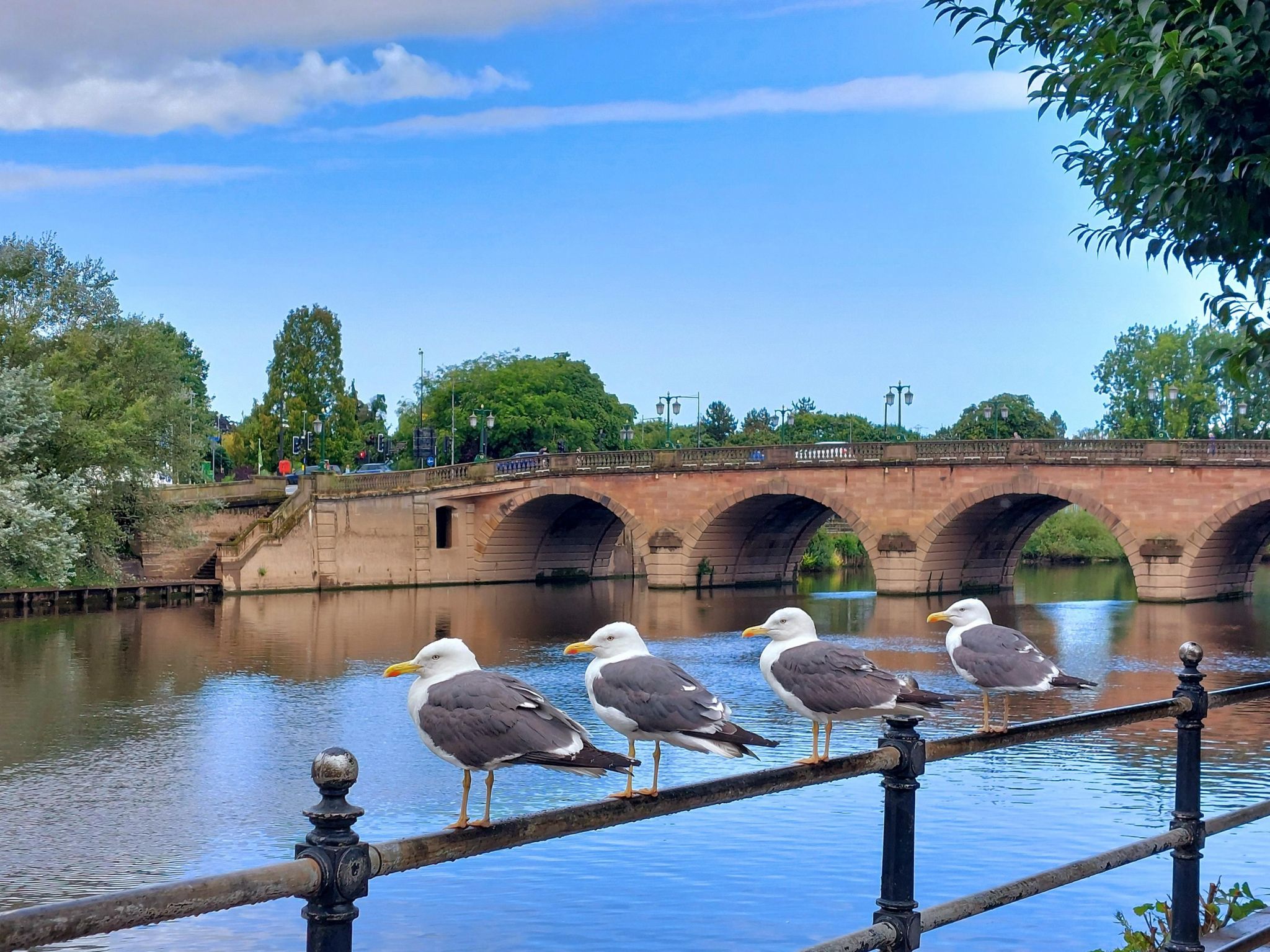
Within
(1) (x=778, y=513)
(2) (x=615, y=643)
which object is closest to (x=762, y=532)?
(1) (x=778, y=513)

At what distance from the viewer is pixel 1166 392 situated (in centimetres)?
9244

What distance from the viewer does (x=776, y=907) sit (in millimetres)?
13742

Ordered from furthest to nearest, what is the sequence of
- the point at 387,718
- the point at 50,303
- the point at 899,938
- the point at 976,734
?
the point at 50,303, the point at 387,718, the point at 976,734, the point at 899,938

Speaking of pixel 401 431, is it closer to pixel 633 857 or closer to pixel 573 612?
pixel 573 612

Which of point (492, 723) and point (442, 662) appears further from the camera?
point (442, 662)

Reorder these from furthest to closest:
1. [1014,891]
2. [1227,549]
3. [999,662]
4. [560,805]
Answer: [1227,549] → [560,805] → [999,662] → [1014,891]

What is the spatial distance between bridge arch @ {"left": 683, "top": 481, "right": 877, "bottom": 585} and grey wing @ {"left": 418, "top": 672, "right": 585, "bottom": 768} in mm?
49297

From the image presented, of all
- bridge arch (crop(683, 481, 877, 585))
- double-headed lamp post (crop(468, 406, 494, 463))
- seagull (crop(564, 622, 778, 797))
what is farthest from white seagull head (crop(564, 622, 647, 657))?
double-headed lamp post (crop(468, 406, 494, 463))

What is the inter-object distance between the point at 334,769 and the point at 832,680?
12.1ft

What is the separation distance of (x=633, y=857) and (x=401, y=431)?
83.5 meters

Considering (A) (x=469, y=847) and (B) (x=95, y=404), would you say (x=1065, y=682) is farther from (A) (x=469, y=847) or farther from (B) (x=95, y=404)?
(B) (x=95, y=404)

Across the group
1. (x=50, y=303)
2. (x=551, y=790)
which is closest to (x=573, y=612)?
(x=50, y=303)

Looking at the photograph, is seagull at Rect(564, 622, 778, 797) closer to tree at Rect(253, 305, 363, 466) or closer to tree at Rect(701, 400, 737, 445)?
tree at Rect(253, 305, 363, 466)

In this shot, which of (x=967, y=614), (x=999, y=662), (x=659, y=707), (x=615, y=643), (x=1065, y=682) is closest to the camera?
(x=659, y=707)
